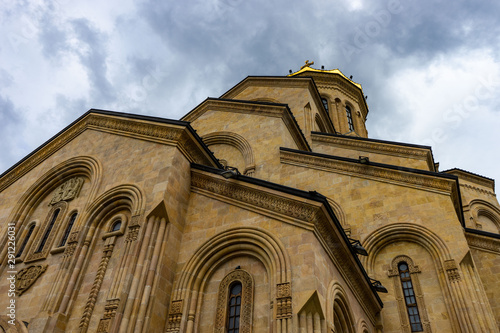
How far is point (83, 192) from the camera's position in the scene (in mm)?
11398

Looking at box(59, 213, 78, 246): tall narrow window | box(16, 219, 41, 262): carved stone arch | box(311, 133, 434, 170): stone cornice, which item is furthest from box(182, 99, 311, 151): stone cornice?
box(16, 219, 41, 262): carved stone arch

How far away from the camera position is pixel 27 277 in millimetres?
9938

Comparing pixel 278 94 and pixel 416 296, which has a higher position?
Answer: pixel 278 94

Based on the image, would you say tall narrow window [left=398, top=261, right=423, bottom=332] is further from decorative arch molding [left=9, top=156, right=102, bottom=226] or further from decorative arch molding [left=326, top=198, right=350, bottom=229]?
decorative arch molding [left=9, top=156, right=102, bottom=226]

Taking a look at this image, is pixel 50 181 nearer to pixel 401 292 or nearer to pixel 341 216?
pixel 341 216

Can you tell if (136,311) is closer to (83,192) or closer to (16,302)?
(16,302)

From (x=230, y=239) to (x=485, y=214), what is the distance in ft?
65.3

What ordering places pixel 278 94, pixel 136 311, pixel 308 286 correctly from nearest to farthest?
1. pixel 308 286
2. pixel 136 311
3. pixel 278 94

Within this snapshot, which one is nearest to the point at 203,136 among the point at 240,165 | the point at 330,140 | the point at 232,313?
the point at 240,165

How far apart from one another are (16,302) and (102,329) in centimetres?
335

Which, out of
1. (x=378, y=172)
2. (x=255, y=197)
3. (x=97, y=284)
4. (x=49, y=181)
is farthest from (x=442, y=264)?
(x=49, y=181)

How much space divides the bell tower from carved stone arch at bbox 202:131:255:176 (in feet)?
43.2

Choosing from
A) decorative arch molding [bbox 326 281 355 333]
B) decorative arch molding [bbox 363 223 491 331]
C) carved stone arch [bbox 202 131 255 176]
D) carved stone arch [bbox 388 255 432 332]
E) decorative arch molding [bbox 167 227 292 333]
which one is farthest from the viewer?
carved stone arch [bbox 202 131 255 176]

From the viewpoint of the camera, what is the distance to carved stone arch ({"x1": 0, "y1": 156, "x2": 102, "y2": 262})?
1191cm
